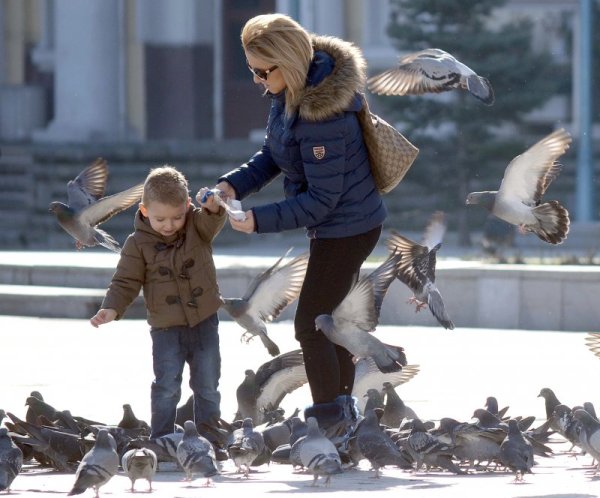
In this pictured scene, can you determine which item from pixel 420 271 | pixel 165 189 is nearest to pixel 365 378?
pixel 420 271

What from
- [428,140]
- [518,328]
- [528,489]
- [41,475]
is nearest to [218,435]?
[41,475]

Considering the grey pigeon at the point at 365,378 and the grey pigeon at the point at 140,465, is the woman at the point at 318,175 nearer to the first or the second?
the grey pigeon at the point at 365,378

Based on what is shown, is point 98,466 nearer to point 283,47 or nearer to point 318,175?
point 318,175

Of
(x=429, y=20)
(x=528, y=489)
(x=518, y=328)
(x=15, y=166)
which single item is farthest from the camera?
(x=15, y=166)

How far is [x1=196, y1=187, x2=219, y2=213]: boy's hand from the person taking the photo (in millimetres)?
6980

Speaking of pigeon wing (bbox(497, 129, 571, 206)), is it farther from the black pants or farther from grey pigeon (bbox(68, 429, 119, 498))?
grey pigeon (bbox(68, 429, 119, 498))

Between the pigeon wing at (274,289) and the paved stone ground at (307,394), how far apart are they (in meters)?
0.66

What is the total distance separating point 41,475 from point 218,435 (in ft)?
2.49

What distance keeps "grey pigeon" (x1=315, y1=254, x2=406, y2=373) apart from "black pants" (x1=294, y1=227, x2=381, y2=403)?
93 millimetres

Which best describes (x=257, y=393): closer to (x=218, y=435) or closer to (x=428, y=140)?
(x=218, y=435)

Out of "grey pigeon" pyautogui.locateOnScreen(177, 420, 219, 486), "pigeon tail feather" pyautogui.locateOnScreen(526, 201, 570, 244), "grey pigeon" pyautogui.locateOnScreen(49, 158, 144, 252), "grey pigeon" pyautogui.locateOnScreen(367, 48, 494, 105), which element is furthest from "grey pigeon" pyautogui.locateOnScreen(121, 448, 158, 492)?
"grey pigeon" pyautogui.locateOnScreen(367, 48, 494, 105)

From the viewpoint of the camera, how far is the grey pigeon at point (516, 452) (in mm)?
6598

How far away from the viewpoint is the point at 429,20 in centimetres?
2192

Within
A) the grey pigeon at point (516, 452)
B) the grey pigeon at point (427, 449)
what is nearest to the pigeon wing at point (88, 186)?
the grey pigeon at point (427, 449)
